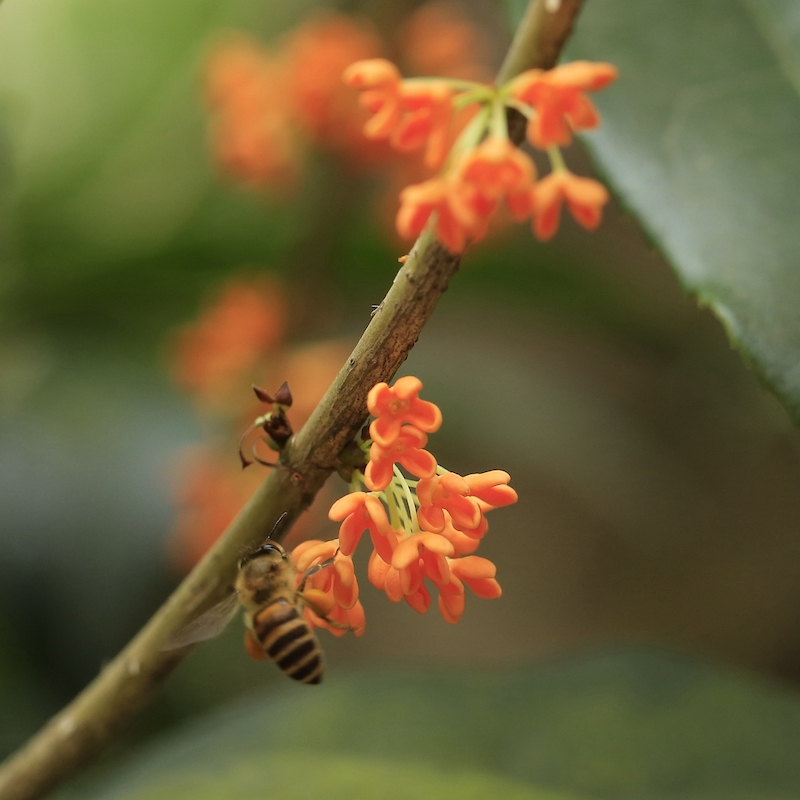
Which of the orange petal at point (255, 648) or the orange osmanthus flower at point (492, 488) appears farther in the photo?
the orange petal at point (255, 648)

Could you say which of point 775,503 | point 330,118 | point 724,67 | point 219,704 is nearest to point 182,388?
point 330,118

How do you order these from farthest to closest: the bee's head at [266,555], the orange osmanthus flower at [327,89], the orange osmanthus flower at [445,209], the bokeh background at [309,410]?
the orange osmanthus flower at [327,89], the bokeh background at [309,410], the bee's head at [266,555], the orange osmanthus flower at [445,209]

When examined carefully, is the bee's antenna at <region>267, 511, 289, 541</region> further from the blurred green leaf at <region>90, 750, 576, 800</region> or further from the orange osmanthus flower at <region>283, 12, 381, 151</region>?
the orange osmanthus flower at <region>283, 12, 381, 151</region>

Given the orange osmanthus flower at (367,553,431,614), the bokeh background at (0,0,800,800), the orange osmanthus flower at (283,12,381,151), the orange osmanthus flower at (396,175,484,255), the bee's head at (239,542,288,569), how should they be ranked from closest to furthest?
the orange osmanthus flower at (396,175,484,255), the orange osmanthus flower at (367,553,431,614), the bee's head at (239,542,288,569), the bokeh background at (0,0,800,800), the orange osmanthus flower at (283,12,381,151)

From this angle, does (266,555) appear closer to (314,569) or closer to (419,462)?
(314,569)

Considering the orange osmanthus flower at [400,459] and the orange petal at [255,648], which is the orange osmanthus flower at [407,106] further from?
the orange petal at [255,648]

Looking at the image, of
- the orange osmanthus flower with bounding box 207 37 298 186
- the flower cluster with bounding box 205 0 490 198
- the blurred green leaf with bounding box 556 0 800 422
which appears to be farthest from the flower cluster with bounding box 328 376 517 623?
the orange osmanthus flower with bounding box 207 37 298 186

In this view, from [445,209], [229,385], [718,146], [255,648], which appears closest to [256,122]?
[229,385]

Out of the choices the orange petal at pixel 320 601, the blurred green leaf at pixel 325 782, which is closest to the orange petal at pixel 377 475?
the orange petal at pixel 320 601
